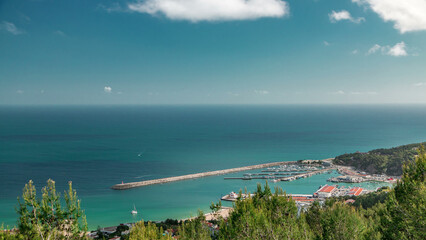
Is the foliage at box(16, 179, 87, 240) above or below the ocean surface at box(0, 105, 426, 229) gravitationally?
above

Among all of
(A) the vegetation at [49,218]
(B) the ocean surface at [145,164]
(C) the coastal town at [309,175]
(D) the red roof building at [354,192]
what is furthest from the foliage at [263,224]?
Result: (D) the red roof building at [354,192]

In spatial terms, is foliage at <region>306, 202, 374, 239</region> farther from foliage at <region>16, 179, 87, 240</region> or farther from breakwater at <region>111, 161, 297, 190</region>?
breakwater at <region>111, 161, 297, 190</region>

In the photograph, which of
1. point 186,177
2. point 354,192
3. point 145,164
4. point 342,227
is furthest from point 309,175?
point 342,227

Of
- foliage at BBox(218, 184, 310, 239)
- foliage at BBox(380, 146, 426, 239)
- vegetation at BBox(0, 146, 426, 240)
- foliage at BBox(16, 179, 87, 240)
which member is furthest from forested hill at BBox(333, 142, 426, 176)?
foliage at BBox(16, 179, 87, 240)

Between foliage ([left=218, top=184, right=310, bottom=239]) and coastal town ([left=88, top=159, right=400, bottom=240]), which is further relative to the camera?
coastal town ([left=88, top=159, right=400, bottom=240])

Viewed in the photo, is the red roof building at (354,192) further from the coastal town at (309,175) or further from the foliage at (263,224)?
the foliage at (263,224)

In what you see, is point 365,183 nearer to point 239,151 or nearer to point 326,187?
point 326,187
